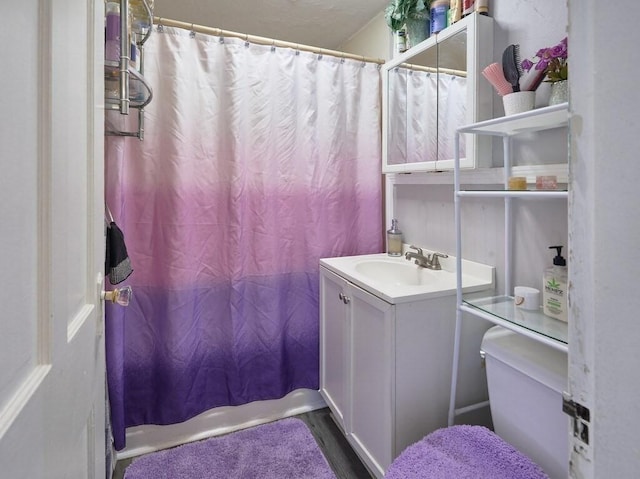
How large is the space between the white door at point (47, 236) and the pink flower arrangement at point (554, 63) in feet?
3.97

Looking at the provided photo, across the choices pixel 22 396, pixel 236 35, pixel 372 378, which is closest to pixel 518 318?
pixel 372 378

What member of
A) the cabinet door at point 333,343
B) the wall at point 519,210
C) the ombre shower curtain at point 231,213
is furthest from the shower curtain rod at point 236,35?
the cabinet door at point 333,343

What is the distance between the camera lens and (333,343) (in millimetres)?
1748

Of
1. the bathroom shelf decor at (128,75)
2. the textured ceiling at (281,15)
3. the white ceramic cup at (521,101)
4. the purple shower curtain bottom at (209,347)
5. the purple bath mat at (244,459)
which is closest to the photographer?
the bathroom shelf decor at (128,75)

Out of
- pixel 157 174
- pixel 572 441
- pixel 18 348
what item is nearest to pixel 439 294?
pixel 572 441

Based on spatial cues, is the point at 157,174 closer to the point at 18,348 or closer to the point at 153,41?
the point at 153,41

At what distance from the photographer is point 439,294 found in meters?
1.31

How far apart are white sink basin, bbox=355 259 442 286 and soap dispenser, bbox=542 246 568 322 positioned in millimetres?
618

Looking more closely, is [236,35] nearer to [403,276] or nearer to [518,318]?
[403,276]

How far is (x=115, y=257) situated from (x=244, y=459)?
1.10 meters

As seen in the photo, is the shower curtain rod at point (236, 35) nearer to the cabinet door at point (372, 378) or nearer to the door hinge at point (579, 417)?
the cabinet door at point (372, 378)

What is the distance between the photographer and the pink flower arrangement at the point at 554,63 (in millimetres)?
1042

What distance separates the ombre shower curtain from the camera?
159 centimetres

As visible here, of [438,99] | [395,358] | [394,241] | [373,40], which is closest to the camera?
[395,358]
